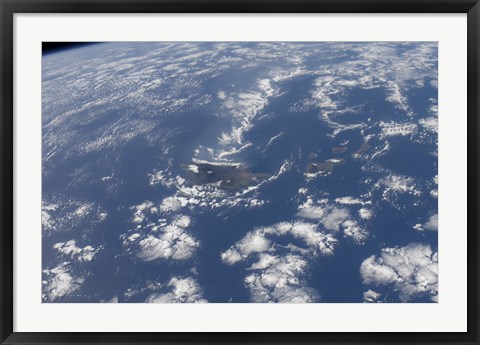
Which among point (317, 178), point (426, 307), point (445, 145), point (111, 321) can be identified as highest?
point (445, 145)

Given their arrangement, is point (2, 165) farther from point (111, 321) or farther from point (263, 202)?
point (263, 202)

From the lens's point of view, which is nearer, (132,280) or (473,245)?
(473,245)

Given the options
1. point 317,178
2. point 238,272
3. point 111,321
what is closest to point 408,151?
point 317,178

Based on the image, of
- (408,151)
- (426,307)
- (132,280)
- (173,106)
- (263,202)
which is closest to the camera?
(426,307)

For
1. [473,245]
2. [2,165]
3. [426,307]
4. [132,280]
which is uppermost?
[2,165]

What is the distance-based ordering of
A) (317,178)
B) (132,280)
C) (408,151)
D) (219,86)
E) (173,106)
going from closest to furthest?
(132,280) → (317,178) → (408,151) → (173,106) → (219,86)

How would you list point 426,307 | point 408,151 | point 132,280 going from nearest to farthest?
1. point 426,307
2. point 132,280
3. point 408,151

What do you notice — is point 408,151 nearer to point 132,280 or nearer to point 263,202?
point 263,202

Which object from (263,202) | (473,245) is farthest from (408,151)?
(473,245)

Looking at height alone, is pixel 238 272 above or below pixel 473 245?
below
